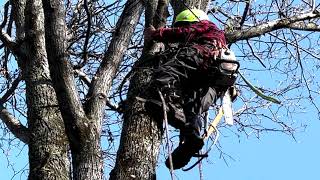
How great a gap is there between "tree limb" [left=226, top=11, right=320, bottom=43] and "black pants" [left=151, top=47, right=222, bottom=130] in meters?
0.40

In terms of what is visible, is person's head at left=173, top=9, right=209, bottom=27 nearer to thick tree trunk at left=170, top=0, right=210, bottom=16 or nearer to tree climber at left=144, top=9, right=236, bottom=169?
tree climber at left=144, top=9, right=236, bottom=169

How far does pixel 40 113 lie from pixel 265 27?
1646 mm

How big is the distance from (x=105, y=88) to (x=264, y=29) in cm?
119

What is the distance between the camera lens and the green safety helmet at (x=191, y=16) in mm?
3967

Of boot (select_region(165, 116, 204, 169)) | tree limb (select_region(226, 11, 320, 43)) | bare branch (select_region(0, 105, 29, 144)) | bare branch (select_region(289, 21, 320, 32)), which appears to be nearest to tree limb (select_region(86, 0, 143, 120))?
boot (select_region(165, 116, 204, 169))

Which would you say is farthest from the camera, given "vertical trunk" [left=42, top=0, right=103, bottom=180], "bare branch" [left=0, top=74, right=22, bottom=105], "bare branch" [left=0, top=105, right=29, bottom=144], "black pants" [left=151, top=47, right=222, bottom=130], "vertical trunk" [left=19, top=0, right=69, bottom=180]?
"bare branch" [left=0, top=74, right=22, bottom=105]

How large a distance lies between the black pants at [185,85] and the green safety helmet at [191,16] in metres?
0.24

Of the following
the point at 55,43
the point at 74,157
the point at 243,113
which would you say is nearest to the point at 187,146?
the point at 74,157

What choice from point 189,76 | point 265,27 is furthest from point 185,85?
point 265,27

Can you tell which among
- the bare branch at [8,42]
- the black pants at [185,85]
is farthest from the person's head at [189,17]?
the bare branch at [8,42]

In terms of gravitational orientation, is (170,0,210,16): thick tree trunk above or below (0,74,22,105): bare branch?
above

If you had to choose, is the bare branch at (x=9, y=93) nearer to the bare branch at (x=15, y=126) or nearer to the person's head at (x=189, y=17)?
the bare branch at (x=15, y=126)

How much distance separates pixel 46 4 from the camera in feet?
11.7

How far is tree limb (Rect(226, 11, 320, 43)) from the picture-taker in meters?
4.15
